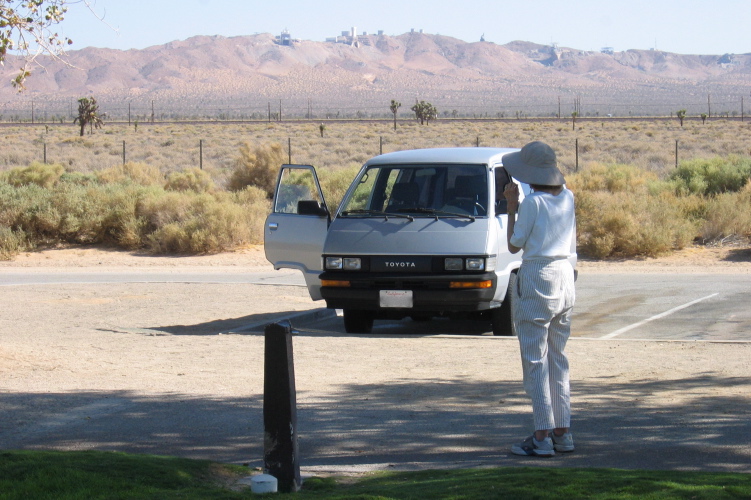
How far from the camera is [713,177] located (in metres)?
26.1

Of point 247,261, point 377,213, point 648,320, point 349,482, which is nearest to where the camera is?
point 349,482

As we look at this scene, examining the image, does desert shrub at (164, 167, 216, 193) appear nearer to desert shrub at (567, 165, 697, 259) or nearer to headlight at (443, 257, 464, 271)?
desert shrub at (567, 165, 697, 259)

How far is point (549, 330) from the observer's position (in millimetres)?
5777

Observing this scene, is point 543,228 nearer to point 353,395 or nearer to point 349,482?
point 349,482

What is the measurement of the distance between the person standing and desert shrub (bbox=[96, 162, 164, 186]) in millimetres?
25654

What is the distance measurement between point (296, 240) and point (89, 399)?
3.99m

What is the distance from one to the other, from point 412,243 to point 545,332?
4543 millimetres

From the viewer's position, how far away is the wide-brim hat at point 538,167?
18.9ft

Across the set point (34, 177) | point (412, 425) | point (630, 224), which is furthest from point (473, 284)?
point (34, 177)

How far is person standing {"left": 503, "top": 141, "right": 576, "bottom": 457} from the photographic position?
18.4ft

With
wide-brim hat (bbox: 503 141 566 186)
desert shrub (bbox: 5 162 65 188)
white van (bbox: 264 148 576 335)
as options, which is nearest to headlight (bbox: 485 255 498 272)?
white van (bbox: 264 148 576 335)

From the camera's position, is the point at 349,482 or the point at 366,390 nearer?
the point at 349,482

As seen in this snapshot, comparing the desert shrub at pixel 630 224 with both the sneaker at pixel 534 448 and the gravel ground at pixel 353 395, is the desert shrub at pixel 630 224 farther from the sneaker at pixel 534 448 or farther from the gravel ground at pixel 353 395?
the sneaker at pixel 534 448

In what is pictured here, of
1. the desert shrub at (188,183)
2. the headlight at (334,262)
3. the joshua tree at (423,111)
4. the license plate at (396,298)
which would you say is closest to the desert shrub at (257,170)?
the desert shrub at (188,183)
